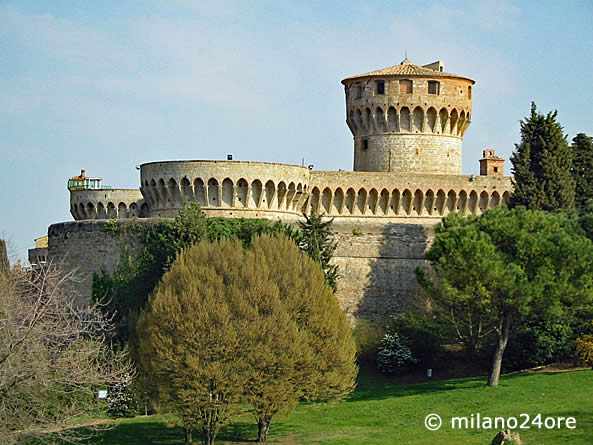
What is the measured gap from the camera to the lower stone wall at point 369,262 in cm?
4156

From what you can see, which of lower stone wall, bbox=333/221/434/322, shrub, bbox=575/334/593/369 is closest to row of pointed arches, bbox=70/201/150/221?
lower stone wall, bbox=333/221/434/322

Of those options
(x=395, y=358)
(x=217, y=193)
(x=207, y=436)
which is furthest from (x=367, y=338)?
(x=207, y=436)

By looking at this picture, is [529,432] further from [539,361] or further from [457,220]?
[457,220]

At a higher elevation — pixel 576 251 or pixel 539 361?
pixel 576 251

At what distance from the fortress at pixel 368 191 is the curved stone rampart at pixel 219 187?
4cm

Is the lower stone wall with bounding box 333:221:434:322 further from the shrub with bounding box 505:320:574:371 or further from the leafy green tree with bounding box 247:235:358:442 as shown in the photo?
the leafy green tree with bounding box 247:235:358:442

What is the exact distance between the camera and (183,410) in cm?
2905

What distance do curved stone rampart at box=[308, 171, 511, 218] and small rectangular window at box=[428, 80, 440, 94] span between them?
4.75 meters

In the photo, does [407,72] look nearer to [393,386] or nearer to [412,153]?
[412,153]

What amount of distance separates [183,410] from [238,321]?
2840mm

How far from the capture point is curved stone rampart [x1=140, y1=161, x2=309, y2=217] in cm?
4628

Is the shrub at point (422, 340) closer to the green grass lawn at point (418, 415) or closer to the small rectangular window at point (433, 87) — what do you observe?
the green grass lawn at point (418, 415)

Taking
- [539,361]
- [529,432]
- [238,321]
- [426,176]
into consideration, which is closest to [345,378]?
[238,321]

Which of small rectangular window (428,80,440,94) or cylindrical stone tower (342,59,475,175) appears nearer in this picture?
cylindrical stone tower (342,59,475,175)
